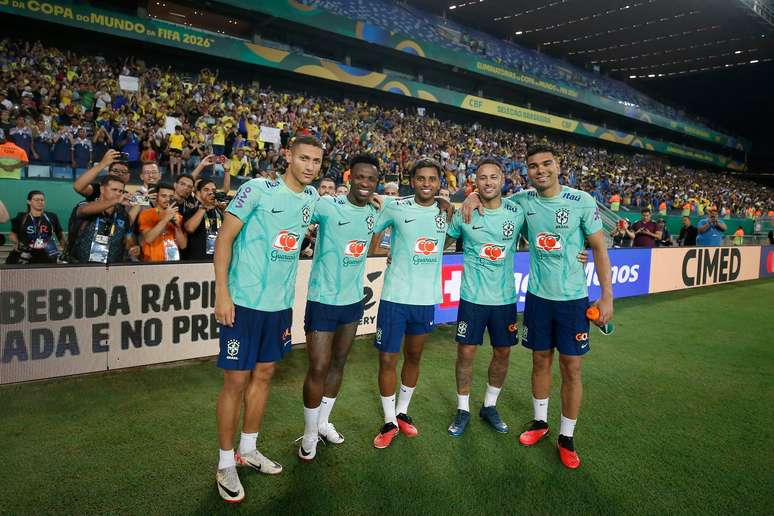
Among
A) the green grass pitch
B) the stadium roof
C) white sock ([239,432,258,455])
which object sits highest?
the stadium roof

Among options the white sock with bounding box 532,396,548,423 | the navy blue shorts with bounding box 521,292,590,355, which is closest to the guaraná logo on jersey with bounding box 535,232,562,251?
the navy blue shorts with bounding box 521,292,590,355

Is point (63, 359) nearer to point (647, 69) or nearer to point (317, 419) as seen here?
point (317, 419)

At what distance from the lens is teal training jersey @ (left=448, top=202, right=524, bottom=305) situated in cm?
372

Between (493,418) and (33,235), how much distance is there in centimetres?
584

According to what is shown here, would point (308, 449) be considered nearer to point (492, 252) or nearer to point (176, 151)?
point (492, 252)

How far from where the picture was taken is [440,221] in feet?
12.1

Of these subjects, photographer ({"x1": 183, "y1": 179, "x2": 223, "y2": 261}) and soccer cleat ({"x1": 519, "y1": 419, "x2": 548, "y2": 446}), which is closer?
soccer cleat ({"x1": 519, "y1": 419, "x2": 548, "y2": 446})

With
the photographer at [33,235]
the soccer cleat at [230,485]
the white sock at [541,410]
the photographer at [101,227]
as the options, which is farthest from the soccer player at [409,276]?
the photographer at [33,235]

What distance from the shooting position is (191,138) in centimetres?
1402

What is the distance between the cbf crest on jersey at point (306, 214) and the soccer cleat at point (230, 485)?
162cm

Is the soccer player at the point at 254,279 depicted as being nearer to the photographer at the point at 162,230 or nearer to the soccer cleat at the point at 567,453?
the soccer cleat at the point at 567,453

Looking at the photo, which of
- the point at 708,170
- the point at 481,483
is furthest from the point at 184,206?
the point at 708,170

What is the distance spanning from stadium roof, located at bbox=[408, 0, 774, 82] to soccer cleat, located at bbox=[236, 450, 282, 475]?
3481 centimetres

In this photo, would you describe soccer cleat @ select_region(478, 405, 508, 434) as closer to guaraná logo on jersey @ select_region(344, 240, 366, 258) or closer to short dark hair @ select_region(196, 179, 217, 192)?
guaraná logo on jersey @ select_region(344, 240, 366, 258)
